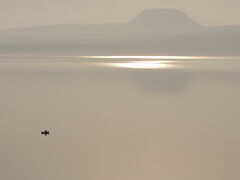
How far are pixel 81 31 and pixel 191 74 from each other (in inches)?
11.8

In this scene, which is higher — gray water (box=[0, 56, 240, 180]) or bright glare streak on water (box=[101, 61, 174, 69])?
bright glare streak on water (box=[101, 61, 174, 69])

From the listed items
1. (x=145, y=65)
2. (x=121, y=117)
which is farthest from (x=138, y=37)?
(x=121, y=117)

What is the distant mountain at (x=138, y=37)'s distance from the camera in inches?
28.7

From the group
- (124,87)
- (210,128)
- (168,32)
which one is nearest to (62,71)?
(124,87)

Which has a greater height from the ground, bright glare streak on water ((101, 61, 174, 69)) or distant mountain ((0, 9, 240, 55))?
distant mountain ((0, 9, 240, 55))

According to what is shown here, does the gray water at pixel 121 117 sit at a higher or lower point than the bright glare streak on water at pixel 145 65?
lower

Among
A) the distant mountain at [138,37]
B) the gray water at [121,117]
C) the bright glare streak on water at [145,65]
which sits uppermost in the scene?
the distant mountain at [138,37]

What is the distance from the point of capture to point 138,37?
0.76 m

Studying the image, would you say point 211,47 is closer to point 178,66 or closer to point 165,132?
point 178,66

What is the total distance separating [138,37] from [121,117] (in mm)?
217

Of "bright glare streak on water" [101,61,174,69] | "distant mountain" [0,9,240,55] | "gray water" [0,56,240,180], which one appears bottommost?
"gray water" [0,56,240,180]

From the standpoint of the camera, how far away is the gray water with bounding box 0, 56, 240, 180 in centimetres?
78

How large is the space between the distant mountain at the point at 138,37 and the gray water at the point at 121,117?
25mm

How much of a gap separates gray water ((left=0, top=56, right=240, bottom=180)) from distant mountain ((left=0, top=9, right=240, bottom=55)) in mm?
25
